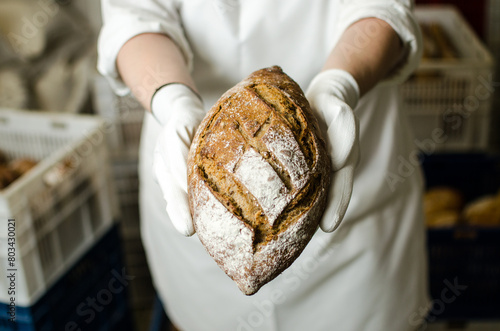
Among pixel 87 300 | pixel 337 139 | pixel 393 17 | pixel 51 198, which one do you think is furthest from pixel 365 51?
pixel 87 300

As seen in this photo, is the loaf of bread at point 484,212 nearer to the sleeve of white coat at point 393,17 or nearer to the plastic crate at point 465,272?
the plastic crate at point 465,272

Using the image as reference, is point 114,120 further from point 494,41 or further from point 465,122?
point 494,41

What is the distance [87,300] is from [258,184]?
107 centimetres

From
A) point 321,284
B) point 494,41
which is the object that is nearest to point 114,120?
point 321,284

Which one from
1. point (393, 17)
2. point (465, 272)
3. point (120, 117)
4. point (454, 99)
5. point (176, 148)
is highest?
point (393, 17)

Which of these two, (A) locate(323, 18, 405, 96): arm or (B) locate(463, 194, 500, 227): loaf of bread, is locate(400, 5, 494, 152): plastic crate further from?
(A) locate(323, 18, 405, 96): arm

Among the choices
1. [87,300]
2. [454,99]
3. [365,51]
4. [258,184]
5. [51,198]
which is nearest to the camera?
[258,184]

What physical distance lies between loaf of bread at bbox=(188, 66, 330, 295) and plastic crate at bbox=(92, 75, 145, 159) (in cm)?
120

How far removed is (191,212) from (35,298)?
0.79 metres

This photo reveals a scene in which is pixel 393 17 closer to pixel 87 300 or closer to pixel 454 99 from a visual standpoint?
pixel 454 99

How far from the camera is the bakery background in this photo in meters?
1.43

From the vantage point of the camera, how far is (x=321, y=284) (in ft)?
3.87

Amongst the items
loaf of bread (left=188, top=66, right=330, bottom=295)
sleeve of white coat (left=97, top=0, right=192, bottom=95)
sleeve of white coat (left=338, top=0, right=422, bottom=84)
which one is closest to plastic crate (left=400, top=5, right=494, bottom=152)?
sleeve of white coat (left=338, top=0, right=422, bottom=84)

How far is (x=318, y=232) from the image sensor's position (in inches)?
44.0
